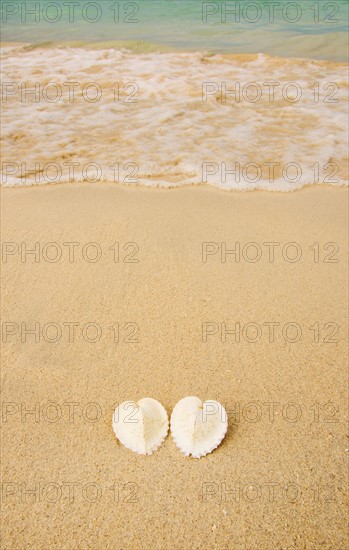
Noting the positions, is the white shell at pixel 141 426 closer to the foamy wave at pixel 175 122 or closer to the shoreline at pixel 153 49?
the foamy wave at pixel 175 122

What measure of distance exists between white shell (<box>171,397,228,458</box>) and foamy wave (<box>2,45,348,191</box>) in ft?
7.33

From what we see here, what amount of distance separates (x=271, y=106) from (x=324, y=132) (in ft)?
3.39

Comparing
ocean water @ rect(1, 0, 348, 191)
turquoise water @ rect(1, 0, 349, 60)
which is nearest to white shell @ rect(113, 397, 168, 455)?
ocean water @ rect(1, 0, 348, 191)

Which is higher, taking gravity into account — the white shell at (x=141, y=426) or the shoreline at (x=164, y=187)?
the shoreline at (x=164, y=187)

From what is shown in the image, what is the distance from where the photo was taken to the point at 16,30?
34.8 ft

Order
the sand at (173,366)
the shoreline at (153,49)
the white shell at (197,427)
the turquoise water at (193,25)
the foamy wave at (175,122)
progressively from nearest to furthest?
the sand at (173,366) → the white shell at (197,427) → the foamy wave at (175,122) → the shoreline at (153,49) → the turquoise water at (193,25)

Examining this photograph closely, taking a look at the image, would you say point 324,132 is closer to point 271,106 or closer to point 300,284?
point 271,106

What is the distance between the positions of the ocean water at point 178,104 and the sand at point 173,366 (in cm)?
53

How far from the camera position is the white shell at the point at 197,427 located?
5.41ft

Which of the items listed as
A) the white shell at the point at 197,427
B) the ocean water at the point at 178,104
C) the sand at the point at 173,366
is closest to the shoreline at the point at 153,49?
the ocean water at the point at 178,104

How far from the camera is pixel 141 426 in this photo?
5.47 feet

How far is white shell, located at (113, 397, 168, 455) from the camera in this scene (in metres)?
1.67

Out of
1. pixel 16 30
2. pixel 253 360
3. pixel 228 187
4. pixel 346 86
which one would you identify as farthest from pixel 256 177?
pixel 16 30

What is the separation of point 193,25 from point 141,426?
1096 centimetres
